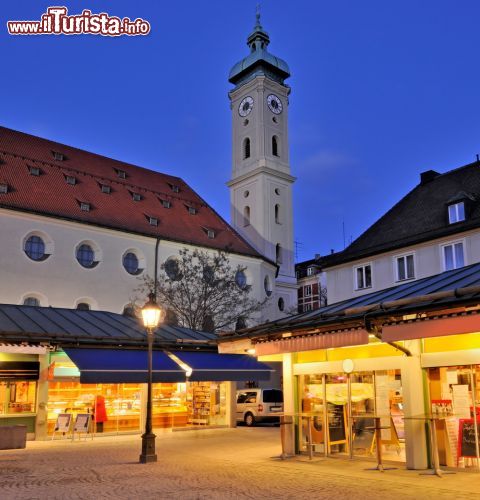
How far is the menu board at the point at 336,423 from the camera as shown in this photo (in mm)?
14781

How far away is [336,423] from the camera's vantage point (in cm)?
1484

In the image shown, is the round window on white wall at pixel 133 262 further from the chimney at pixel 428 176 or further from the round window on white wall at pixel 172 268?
the chimney at pixel 428 176

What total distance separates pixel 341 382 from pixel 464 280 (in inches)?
171

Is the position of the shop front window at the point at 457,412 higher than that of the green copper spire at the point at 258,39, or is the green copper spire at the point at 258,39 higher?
the green copper spire at the point at 258,39

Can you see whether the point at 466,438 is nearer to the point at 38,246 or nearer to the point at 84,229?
the point at 38,246

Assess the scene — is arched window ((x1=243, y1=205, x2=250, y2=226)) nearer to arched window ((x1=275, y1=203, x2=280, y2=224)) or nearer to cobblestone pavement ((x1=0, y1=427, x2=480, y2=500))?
arched window ((x1=275, y1=203, x2=280, y2=224))

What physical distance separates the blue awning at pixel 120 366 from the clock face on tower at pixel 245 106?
42018 mm

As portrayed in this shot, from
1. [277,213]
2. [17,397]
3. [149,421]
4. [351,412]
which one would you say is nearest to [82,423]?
[17,397]

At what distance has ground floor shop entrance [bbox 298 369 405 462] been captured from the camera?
13.6 m

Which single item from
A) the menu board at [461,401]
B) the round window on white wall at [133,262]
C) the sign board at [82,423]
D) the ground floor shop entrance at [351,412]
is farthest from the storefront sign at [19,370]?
the round window on white wall at [133,262]

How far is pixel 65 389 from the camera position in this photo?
22.3 metres

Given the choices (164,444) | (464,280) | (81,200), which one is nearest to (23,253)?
(81,200)

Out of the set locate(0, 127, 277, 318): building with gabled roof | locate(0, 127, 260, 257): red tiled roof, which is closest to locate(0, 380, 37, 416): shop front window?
locate(0, 127, 277, 318): building with gabled roof

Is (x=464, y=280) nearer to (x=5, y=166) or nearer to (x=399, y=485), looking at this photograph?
(x=399, y=485)
